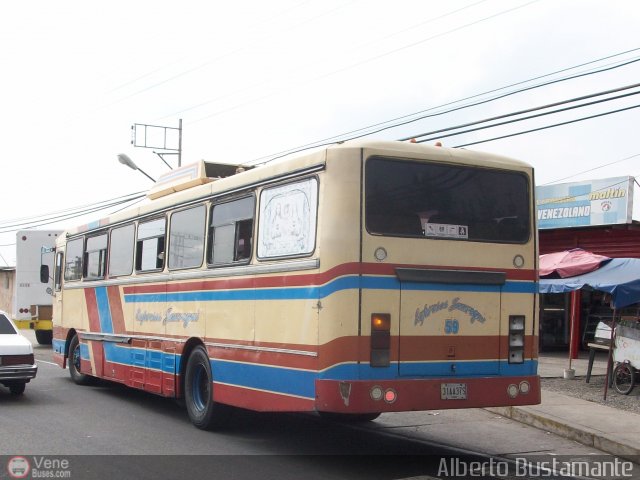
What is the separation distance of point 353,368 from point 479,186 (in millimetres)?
2525

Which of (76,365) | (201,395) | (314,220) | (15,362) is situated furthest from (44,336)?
(314,220)

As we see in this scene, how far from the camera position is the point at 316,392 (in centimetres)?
763

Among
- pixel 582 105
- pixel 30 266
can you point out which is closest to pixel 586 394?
pixel 582 105

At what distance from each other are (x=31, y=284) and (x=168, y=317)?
16.7 metres

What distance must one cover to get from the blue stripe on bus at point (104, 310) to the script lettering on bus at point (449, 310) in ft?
23.2

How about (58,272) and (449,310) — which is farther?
(58,272)

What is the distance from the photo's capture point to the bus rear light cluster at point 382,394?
7.57m

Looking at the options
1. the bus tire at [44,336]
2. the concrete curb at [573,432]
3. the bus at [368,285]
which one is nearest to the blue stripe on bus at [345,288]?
the bus at [368,285]

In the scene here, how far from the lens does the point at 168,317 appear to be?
36.6 ft

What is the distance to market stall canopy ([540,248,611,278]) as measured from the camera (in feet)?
52.0

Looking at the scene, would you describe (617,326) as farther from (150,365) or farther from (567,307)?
(567,307)

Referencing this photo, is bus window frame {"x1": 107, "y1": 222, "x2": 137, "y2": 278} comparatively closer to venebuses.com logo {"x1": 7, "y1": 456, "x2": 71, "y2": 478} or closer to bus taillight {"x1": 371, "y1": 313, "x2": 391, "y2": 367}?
venebuses.com logo {"x1": 7, "y1": 456, "x2": 71, "y2": 478}

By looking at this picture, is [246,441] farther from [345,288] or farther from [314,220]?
[314,220]

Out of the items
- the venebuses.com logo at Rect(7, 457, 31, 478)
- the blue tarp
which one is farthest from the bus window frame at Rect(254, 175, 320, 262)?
the blue tarp
